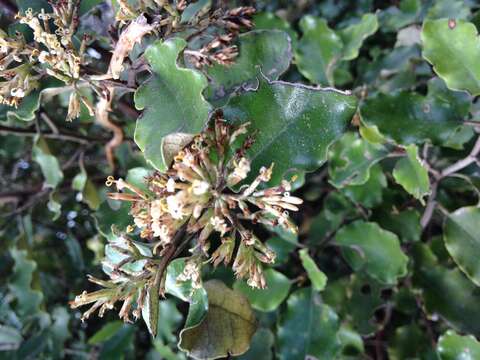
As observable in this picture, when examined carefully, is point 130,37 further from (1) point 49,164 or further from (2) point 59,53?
(1) point 49,164

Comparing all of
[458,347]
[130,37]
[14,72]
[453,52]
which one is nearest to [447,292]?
[458,347]

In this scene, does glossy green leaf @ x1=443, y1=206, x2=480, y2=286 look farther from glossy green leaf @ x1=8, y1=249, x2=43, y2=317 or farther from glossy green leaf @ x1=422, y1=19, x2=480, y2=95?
glossy green leaf @ x1=8, y1=249, x2=43, y2=317

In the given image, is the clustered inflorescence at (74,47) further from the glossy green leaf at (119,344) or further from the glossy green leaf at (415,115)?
the glossy green leaf at (119,344)

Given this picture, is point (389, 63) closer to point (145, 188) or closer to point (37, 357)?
point (145, 188)

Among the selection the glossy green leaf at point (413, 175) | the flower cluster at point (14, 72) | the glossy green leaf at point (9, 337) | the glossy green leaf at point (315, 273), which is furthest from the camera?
the glossy green leaf at point (9, 337)

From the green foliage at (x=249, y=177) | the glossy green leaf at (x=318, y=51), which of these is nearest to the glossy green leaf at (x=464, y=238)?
the green foliage at (x=249, y=177)

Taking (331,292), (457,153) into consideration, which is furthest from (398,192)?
(331,292)
